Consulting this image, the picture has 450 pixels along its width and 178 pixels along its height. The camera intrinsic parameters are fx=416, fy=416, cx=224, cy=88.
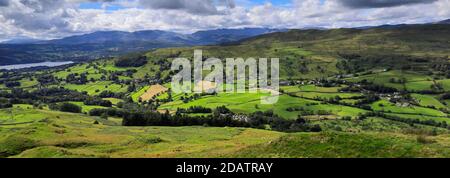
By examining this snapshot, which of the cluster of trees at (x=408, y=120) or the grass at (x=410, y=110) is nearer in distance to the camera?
the cluster of trees at (x=408, y=120)

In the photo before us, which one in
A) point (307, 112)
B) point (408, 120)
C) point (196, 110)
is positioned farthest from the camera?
point (307, 112)

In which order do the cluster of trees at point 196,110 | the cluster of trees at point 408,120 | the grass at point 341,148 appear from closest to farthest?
the grass at point 341,148
the cluster of trees at point 408,120
the cluster of trees at point 196,110

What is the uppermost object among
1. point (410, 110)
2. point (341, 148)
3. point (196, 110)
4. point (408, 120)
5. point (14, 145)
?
point (341, 148)

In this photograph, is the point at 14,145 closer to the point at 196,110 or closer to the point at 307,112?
the point at 196,110

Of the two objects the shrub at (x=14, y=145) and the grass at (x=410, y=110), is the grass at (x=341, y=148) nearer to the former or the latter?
the shrub at (x=14, y=145)

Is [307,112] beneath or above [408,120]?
above

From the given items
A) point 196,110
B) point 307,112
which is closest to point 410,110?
point 307,112

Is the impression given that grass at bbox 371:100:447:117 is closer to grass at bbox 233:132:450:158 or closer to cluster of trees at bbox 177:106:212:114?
cluster of trees at bbox 177:106:212:114

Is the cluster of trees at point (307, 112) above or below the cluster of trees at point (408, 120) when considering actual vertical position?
above

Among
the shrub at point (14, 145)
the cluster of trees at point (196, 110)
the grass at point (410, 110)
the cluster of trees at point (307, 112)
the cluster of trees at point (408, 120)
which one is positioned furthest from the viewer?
the cluster of trees at point (307, 112)

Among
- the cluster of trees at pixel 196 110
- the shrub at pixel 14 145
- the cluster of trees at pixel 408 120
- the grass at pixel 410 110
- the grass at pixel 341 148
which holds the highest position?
the grass at pixel 341 148

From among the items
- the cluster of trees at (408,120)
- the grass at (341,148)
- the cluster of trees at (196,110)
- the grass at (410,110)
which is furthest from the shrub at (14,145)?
the grass at (410,110)

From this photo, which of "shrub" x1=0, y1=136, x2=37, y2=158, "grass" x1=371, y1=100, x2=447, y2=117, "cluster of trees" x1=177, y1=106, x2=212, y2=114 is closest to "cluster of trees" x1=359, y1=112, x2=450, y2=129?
"grass" x1=371, y1=100, x2=447, y2=117
